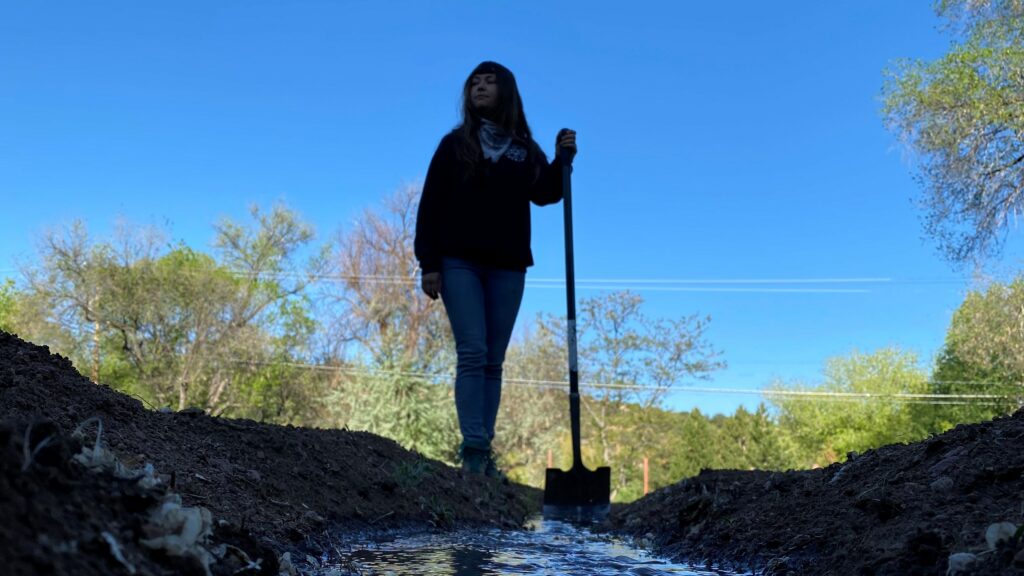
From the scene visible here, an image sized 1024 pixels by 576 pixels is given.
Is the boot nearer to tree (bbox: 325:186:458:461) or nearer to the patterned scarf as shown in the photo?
the patterned scarf

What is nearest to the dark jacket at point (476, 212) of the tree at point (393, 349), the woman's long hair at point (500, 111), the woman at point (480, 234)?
the woman at point (480, 234)

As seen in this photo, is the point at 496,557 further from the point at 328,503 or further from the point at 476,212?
the point at 476,212

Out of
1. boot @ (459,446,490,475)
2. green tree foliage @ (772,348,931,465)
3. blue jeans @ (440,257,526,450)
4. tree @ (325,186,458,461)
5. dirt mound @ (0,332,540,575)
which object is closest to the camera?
dirt mound @ (0,332,540,575)

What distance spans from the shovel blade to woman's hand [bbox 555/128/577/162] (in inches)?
89.0

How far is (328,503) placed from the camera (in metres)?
2.74

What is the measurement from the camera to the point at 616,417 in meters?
33.0

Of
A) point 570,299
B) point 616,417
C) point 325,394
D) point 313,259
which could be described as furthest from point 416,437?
A: point 616,417

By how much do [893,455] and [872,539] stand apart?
2.61 feet

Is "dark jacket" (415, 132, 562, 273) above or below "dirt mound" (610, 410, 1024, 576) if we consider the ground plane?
above

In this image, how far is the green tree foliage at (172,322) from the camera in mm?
23281

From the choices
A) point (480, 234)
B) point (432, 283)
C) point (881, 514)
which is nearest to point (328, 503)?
point (881, 514)

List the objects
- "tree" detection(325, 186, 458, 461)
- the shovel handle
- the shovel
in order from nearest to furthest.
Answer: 1. the shovel
2. the shovel handle
3. "tree" detection(325, 186, 458, 461)

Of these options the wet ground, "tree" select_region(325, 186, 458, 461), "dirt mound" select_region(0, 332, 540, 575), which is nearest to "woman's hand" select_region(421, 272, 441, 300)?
"dirt mound" select_region(0, 332, 540, 575)

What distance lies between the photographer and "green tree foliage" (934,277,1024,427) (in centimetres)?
2131
